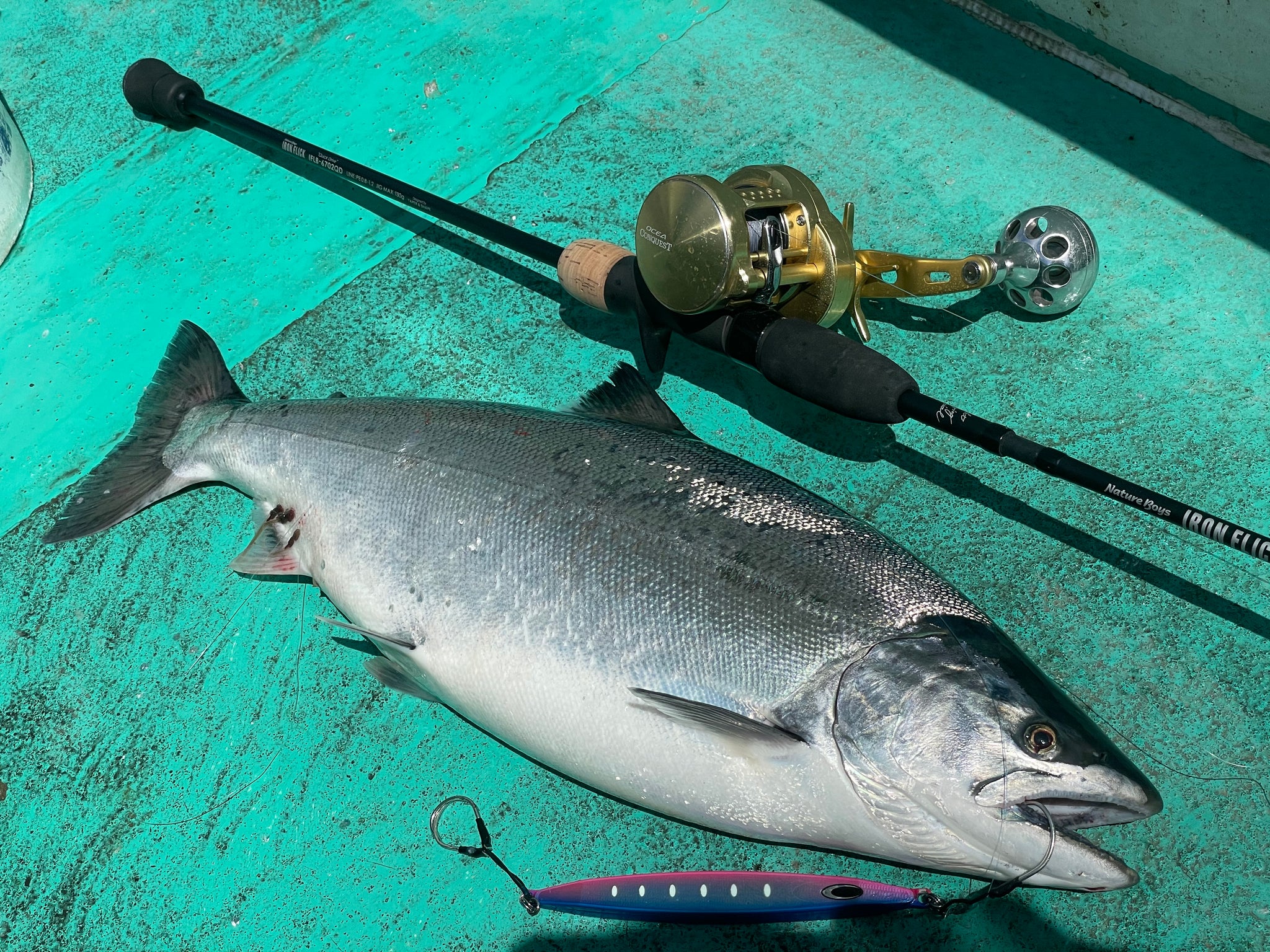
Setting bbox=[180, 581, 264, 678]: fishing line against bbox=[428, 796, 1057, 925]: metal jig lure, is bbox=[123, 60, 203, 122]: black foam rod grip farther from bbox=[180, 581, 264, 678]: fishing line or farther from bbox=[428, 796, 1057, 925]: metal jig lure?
bbox=[428, 796, 1057, 925]: metal jig lure

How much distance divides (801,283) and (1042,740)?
47.5 inches

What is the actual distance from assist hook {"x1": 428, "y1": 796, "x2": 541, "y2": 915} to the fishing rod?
122 centimetres

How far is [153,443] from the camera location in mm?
2686

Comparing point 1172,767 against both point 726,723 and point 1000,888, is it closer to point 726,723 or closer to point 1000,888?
point 1000,888

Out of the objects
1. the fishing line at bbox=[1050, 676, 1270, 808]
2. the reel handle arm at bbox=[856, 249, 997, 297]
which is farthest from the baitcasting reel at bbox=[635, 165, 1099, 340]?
the fishing line at bbox=[1050, 676, 1270, 808]

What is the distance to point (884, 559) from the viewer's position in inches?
79.5

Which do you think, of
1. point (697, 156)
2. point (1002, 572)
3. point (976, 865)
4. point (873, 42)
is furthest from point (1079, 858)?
point (873, 42)

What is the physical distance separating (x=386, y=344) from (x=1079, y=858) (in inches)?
92.5

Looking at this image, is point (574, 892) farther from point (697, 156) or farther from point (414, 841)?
point (697, 156)

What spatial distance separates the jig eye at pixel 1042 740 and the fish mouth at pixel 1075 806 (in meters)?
0.03

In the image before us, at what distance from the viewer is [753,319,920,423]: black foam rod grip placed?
2.18 meters

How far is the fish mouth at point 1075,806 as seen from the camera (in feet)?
5.61

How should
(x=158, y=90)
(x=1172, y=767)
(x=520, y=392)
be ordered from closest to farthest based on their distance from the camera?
(x=1172, y=767) < (x=520, y=392) < (x=158, y=90)

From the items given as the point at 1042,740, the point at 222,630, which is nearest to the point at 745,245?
the point at 1042,740
